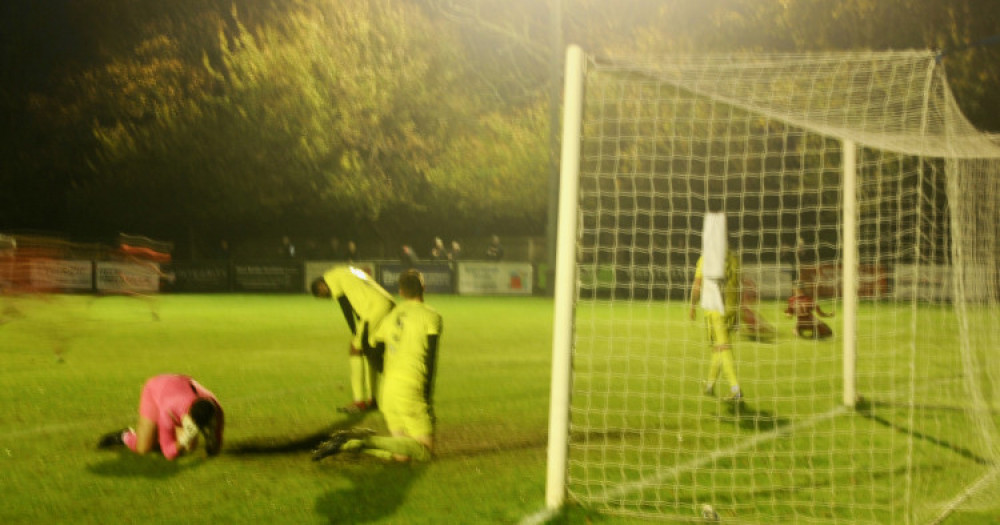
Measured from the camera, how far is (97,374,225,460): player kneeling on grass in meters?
6.09

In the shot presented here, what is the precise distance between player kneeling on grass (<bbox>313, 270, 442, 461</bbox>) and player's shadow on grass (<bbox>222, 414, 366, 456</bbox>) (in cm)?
60

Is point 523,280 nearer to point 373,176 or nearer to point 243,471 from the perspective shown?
point 373,176

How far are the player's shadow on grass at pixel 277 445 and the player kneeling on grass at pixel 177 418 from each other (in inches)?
16.9

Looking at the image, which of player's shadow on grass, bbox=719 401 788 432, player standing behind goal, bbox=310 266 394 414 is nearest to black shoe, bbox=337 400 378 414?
player standing behind goal, bbox=310 266 394 414

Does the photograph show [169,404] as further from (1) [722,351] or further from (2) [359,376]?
(1) [722,351]

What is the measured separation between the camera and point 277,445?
23.4 feet

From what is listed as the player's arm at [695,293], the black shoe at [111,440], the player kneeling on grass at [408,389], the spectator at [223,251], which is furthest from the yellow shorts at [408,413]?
the spectator at [223,251]

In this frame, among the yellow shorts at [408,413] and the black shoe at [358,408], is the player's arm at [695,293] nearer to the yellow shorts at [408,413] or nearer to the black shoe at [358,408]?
the black shoe at [358,408]

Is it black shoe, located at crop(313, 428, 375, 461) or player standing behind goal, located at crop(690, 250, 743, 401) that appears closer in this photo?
black shoe, located at crop(313, 428, 375, 461)

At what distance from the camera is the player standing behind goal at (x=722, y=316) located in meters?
9.06

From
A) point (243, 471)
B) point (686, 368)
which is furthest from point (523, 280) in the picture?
point (243, 471)

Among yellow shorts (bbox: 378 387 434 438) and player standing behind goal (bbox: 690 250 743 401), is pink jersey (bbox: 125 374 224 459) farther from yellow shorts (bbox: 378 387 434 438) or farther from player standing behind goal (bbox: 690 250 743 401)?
player standing behind goal (bbox: 690 250 743 401)

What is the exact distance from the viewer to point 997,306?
9.52 m

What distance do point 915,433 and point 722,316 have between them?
2.05m
